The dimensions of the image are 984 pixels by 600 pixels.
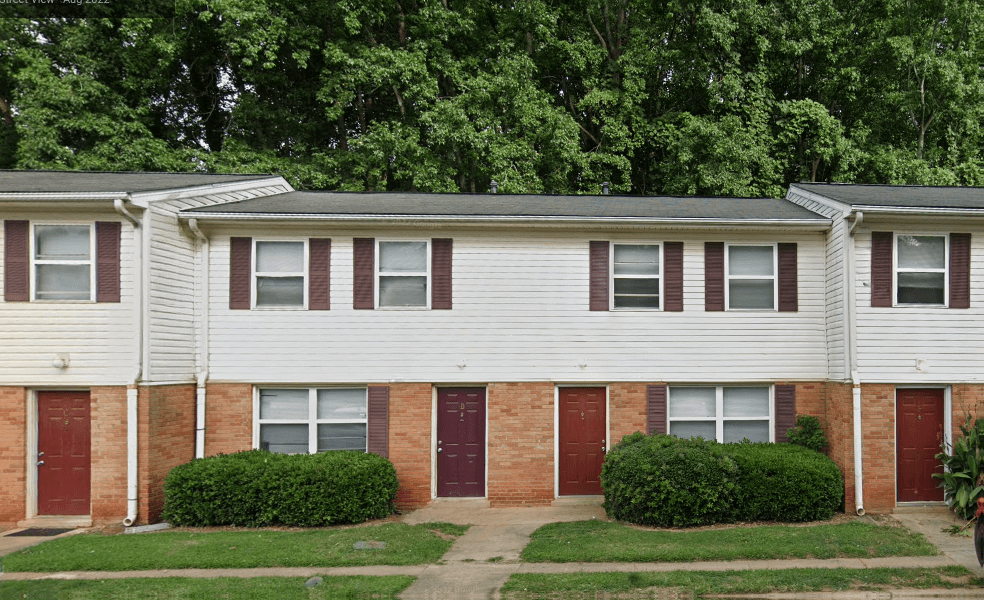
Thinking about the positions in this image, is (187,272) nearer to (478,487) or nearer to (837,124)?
(478,487)

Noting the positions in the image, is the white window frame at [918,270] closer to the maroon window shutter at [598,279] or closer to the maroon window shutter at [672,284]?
the maroon window shutter at [672,284]

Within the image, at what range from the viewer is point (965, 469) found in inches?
428

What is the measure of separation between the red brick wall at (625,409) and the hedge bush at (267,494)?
4699mm

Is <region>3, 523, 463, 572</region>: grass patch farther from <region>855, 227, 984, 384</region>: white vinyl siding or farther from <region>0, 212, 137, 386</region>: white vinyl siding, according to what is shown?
<region>855, 227, 984, 384</region>: white vinyl siding

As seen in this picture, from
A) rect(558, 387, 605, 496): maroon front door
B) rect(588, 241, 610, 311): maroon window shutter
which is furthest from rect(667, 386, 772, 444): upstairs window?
rect(588, 241, 610, 311): maroon window shutter

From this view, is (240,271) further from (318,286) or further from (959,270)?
(959,270)

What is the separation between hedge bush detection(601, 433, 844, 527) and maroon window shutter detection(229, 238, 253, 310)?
7422 mm

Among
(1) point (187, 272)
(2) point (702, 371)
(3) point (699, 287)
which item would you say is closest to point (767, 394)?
(2) point (702, 371)

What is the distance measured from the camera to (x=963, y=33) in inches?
928

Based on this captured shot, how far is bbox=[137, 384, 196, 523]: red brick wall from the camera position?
1074 cm

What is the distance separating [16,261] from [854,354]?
48.1ft

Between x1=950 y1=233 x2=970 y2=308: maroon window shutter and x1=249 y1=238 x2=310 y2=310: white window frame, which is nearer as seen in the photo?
x1=950 y1=233 x2=970 y2=308: maroon window shutter

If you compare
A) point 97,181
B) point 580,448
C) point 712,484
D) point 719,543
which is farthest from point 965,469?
point 97,181

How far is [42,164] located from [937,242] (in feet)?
76.2
